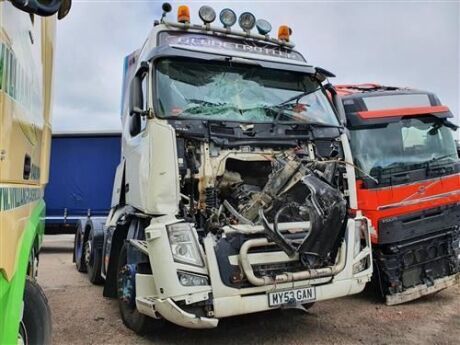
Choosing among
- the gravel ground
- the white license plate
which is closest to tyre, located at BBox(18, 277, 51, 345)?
the gravel ground

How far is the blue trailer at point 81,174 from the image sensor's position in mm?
11914

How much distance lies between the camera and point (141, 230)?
15.0 ft

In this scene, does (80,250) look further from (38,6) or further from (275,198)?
(38,6)

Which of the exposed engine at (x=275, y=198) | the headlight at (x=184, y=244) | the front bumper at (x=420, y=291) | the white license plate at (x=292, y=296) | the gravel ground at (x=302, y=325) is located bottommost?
the gravel ground at (x=302, y=325)

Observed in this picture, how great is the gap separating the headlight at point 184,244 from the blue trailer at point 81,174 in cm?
835

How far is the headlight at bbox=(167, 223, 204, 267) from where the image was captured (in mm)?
3834

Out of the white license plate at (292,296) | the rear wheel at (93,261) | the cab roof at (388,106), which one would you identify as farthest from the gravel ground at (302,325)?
the cab roof at (388,106)

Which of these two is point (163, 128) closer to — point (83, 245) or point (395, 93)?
point (395, 93)

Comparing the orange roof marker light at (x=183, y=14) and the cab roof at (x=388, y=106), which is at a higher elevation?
the orange roof marker light at (x=183, y=14)

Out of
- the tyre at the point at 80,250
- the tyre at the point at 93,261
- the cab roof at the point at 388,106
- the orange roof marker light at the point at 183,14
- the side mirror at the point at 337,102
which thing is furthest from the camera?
the tyre at the point at 80,250

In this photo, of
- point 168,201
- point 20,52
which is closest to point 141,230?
point 168,201

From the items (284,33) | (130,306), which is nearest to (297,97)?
(284,33)

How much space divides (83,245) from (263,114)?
4.67 metres

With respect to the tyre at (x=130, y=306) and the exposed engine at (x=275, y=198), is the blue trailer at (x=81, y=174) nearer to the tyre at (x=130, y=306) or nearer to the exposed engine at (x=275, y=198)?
the tyre at (x=130, y=306)
